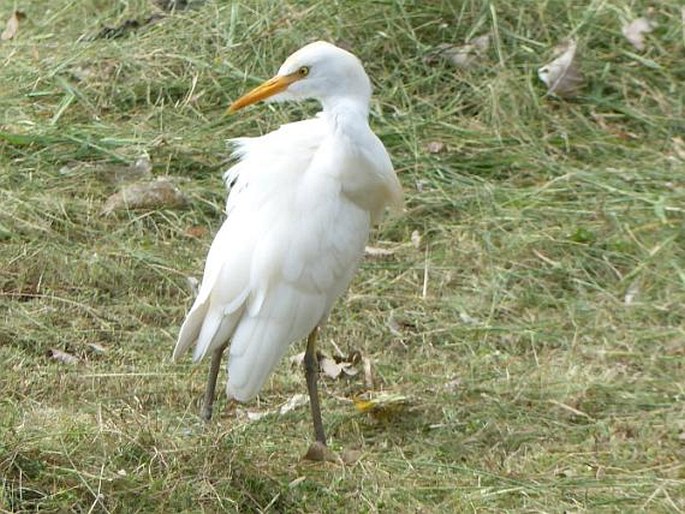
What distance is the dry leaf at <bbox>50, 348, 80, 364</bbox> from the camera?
17.7 ft

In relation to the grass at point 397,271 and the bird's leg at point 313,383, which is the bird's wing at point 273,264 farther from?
the grass at point 397,271

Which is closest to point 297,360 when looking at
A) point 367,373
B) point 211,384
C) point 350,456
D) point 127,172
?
point 367,373

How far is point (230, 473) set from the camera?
4.18m

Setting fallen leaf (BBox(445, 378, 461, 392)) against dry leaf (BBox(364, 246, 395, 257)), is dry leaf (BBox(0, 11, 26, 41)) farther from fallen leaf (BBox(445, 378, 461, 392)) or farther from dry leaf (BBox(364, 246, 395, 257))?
fallen leaf (BBox(445, 378, 461, 392))

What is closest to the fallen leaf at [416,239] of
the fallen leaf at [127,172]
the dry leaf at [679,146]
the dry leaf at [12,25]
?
the fallen leaf at [127,172]

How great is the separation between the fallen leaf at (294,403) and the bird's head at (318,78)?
0.98 metres

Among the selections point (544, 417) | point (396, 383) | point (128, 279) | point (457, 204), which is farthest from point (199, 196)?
point (544, 417)

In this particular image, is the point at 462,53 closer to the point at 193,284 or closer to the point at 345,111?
the point at 193,284

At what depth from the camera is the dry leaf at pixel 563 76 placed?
6961 millimetres

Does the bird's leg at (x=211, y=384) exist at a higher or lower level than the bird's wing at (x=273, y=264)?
lower

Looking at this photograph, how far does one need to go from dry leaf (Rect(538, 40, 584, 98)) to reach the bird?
211 centimetres

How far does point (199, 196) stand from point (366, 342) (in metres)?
1.16

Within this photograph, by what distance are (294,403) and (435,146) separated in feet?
6.04

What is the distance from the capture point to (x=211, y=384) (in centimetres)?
492
